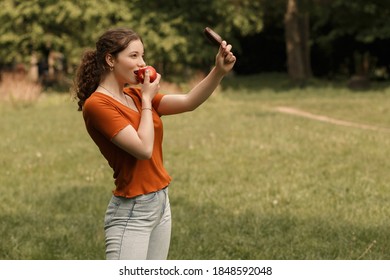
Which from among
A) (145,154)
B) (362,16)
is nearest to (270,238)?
(145,154)

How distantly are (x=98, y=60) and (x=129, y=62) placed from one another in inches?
7.7

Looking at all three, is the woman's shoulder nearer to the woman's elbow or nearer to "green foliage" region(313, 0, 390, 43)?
the woman's elbow

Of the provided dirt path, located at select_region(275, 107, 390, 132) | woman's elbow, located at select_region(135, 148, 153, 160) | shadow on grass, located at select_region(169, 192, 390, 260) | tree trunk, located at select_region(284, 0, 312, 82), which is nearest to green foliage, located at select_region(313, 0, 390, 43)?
tree trunk, located at select_region(284, 0, 312, 82)

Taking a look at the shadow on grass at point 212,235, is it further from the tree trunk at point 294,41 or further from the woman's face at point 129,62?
the tree trunk at point 294,41

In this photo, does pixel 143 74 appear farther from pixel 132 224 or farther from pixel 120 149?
pixel 132 224

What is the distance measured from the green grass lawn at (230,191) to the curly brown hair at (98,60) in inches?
111

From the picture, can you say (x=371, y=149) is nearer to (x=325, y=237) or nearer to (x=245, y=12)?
(x=325, y=237)

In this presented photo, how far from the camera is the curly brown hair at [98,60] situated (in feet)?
10.6

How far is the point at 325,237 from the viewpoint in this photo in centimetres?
626

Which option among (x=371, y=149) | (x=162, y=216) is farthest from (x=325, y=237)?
(x=371, y=149)

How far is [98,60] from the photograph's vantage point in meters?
3.34

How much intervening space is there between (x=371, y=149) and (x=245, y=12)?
21372mm

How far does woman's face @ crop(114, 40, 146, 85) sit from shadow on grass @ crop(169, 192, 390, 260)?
9.54 ft

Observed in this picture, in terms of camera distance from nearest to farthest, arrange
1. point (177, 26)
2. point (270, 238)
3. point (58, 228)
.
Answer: point (270, 238) → point (58, 228) → point (177, 26)
